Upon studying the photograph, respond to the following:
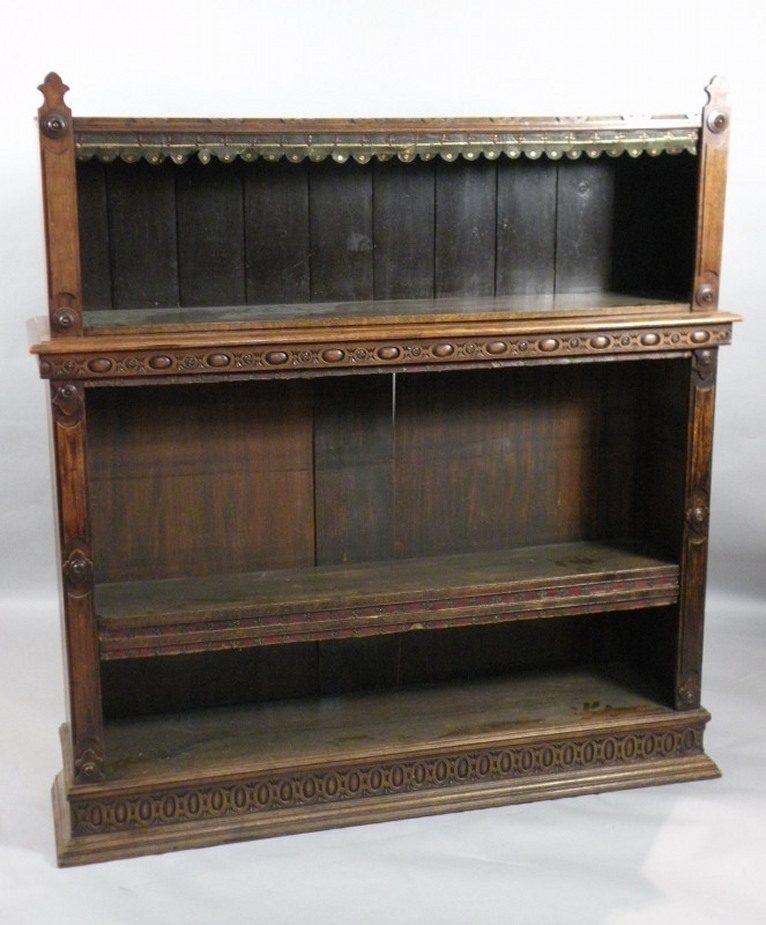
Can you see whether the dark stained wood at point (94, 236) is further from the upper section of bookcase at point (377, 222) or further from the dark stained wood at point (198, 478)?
the dark stained wood at point (198, 478)

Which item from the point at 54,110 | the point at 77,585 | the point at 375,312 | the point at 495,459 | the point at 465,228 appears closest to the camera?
the point at 54,110

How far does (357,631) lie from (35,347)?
952 mm

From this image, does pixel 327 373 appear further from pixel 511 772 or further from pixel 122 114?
pixel 122 114

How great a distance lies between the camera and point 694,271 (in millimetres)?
3314

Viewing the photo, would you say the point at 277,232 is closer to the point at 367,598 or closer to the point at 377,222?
the point at 377,222

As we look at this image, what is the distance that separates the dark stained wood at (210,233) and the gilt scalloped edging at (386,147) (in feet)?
0.65

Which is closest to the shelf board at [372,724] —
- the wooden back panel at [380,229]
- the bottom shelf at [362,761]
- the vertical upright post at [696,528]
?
the bottom shelf at [362,761]

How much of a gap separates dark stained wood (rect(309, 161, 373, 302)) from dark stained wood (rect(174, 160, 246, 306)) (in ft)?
0.58

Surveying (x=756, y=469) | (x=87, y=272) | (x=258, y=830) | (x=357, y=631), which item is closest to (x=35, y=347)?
(x=87, y=272)

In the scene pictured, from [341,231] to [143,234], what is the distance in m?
0.46

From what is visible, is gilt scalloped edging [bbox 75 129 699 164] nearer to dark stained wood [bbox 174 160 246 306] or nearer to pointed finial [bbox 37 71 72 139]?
pointed finial [bbox 37 71 72 139]

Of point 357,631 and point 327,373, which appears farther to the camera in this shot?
point 357,631

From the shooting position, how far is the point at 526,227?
3.53 m


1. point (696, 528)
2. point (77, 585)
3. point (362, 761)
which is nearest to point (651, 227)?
point (696, 528)
